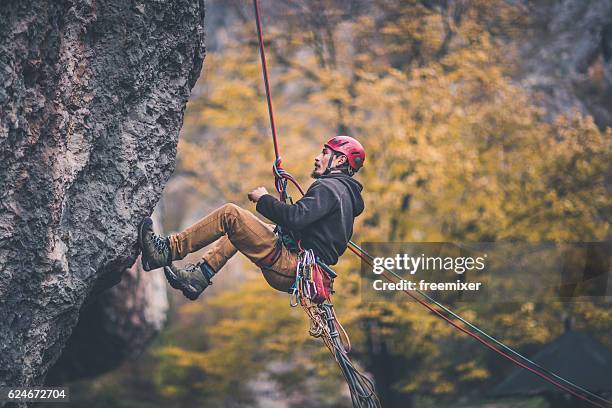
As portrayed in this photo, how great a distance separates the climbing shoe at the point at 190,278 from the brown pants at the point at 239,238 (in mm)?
82

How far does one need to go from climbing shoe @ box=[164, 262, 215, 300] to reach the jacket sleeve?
680mm

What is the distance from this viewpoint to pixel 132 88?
5000mm

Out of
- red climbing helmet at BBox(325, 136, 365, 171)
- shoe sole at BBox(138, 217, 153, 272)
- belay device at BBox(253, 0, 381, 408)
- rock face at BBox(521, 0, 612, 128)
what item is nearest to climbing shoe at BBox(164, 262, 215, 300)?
shoe sole at BBox(138, 217, 153, 272)

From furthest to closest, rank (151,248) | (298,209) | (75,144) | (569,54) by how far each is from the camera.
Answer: (569,54), (151,248), (298,209), (75,144)

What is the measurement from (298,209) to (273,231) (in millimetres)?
397

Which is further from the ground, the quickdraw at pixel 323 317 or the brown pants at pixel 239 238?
the brown pants at pixel 239 238

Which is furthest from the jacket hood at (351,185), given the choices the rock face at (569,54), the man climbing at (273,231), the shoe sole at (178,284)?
the rock face at (569,54)

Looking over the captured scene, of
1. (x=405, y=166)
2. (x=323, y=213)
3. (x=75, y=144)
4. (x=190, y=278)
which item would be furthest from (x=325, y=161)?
(x=405, y=166)

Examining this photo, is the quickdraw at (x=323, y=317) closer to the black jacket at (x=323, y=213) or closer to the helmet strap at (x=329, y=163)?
the black jacket at (x=323, y=213)

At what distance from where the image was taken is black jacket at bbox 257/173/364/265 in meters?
4.87

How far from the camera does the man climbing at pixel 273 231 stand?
16.2ft

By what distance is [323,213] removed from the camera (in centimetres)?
493

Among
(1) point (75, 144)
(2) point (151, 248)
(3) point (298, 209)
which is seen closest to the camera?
(1) point (75, 144)

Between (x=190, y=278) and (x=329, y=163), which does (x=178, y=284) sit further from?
(x=329, y=163)
